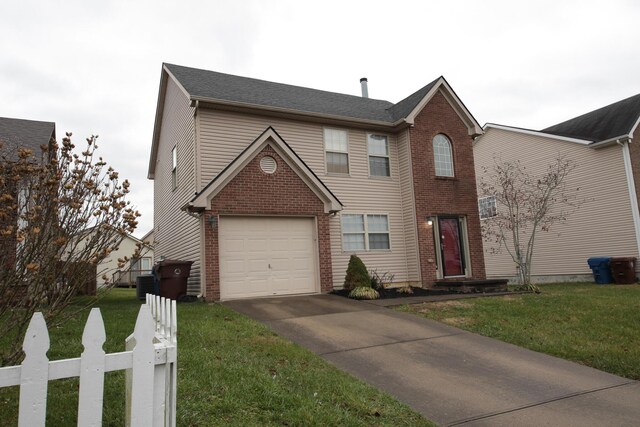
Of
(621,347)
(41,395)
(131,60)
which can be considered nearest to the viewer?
(41,395)

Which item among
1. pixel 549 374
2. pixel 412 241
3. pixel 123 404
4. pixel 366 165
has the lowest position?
pixel 549 374

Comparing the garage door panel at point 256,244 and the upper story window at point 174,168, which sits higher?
the upper story window at point 174,168

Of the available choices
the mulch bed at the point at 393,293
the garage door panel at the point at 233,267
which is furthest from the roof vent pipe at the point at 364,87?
the garage door panel at the point at 233,267

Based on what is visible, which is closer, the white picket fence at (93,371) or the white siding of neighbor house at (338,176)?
the white picket fence at (93,371)

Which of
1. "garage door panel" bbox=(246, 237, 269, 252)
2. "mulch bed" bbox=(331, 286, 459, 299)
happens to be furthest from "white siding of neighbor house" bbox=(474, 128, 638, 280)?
"garage door panel" bbox=(246, 237, 269, 252)

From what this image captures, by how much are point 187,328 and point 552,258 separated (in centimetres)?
1861

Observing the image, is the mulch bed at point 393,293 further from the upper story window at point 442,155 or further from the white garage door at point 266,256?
the upper story window at point 442,155

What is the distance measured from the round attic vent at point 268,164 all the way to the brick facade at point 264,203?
0.28 ft

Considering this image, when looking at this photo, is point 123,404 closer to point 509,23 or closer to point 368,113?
point 368,113

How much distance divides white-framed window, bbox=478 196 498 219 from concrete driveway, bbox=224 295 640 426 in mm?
15549

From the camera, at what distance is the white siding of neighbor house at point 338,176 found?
12359 millimetres

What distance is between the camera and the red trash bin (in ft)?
35.7

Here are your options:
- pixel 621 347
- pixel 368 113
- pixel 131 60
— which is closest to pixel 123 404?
pixel 621 347

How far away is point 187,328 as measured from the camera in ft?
22.1
